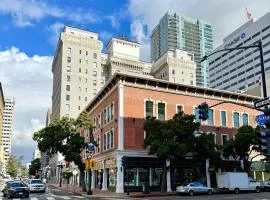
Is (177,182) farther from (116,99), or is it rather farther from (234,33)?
(234,33)

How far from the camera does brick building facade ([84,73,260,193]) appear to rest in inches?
1802

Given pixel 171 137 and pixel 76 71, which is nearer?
pixel 171 137

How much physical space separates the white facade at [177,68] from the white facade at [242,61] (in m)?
16.3

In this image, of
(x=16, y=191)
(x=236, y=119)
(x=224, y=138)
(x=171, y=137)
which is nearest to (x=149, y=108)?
(x=171, y=137)

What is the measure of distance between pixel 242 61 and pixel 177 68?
47104mm

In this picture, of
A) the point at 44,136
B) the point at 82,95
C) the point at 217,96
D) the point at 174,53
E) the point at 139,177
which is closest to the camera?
the point at 139,177

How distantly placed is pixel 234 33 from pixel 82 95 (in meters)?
95.9

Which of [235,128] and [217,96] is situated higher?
[217,96]

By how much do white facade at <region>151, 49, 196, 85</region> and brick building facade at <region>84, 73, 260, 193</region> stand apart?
76213mm

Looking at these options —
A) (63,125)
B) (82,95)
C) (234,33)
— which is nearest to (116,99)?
(63,125)

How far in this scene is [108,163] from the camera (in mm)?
49000

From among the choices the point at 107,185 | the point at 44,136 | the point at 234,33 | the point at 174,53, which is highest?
the point at 234,33

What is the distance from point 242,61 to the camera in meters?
169

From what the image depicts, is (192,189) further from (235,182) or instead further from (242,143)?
(242,143)
